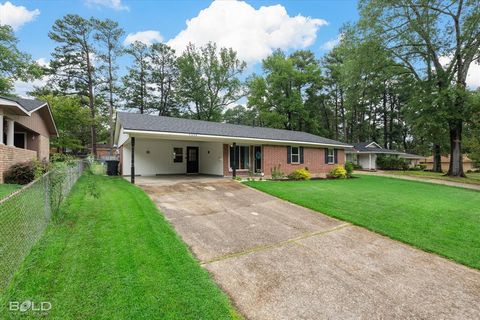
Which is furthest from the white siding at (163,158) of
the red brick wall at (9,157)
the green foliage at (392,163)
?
the green foliage at (392,163)

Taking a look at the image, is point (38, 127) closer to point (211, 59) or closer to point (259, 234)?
point (259, 234)

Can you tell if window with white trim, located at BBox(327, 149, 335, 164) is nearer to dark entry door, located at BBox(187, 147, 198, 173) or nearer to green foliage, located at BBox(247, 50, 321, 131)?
dark entry door, located at BBox(187, 147, 198, 173)

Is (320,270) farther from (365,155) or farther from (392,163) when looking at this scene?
(392,163)

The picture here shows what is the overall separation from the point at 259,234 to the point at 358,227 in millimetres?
2543

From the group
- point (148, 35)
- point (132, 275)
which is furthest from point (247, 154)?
point (148, 35)

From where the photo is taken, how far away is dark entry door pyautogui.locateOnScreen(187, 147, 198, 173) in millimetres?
16016

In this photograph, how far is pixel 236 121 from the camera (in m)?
49.7

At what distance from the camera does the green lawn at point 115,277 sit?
7.72 ft

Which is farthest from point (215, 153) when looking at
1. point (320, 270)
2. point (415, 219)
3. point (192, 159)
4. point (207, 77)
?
point (207, 77)

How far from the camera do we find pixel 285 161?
50.5 ft

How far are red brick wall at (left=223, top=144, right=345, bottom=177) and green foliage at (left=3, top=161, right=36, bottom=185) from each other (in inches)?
346

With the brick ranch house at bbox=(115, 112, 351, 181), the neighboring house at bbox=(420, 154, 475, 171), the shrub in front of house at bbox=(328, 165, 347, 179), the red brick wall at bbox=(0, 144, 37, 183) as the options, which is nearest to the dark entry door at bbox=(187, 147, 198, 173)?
the brick ranch house at bbox=(115, 112, 351, 181)

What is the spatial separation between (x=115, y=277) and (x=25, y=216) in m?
2.29

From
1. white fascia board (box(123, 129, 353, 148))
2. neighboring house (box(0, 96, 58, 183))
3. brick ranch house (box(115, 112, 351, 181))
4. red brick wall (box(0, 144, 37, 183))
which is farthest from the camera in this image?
brick ranch house (box(115, 112, 351, 181))
